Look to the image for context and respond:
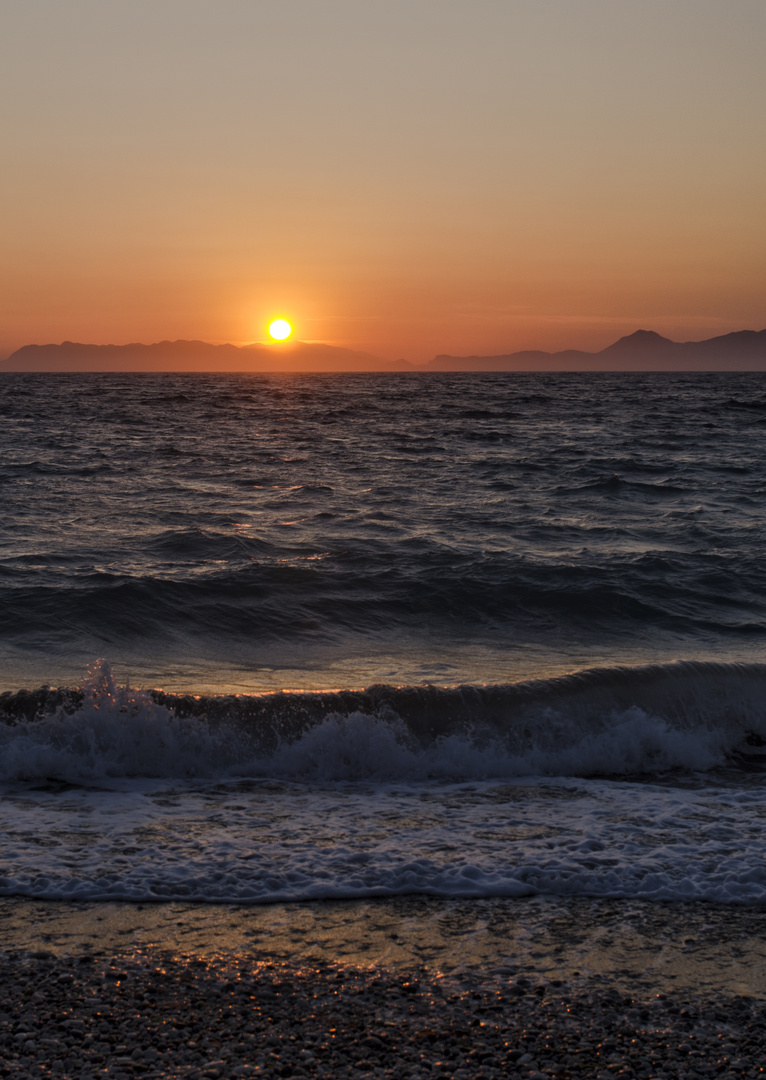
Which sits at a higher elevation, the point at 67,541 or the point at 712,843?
the point at 67,541

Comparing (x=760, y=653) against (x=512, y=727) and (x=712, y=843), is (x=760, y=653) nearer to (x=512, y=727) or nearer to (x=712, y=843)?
(x=512, y=727)

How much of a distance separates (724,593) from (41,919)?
11.1m

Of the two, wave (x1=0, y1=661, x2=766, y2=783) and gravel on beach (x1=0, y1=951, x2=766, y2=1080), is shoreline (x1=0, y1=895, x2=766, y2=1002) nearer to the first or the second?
gravel on beach (x1=0, y1=951, x2=766, y2=1080)

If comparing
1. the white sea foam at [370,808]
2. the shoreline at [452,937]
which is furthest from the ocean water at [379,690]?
the shoreline at [452,937]

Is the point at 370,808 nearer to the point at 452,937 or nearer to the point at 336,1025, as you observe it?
the point at 452,937

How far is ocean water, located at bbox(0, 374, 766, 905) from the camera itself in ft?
16.3

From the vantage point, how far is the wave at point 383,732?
22.1 ft

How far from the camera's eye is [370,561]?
1396 centimetres

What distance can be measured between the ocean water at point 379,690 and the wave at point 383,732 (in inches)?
1.0

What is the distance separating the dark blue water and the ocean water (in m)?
0.07

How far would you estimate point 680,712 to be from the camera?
25.8 ft

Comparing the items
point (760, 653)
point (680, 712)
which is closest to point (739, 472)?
point (760, 653)

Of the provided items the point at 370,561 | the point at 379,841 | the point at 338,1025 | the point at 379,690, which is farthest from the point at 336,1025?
the point at 370,561

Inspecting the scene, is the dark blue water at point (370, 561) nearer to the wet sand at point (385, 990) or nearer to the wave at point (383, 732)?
the wave at point (383, 732)
